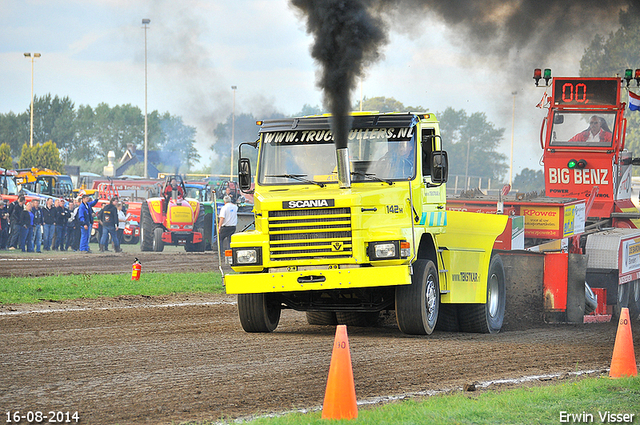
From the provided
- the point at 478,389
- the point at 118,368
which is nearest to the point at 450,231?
the point at 478,389

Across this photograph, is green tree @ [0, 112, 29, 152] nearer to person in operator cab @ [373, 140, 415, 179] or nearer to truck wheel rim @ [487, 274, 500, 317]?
truck wheel rim @ [487, 274, 500, 317]

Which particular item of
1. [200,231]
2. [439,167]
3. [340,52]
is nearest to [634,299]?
[439,167]

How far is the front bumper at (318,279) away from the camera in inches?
361

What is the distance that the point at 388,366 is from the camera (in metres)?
8.08

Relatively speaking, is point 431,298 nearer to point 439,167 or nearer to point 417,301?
point 417,301

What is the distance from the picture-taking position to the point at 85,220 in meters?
27.3

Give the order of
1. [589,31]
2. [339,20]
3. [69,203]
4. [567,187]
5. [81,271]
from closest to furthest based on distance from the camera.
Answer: [339,20] < [567,187] < [589,31] < [81,271] < [69,203]

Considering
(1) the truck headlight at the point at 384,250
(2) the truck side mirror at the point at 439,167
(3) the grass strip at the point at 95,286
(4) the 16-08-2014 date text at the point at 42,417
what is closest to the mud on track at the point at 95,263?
(3) the grass strip at the point at 95,286

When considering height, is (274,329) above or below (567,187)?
below

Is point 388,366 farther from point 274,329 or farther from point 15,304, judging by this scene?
point 15,304

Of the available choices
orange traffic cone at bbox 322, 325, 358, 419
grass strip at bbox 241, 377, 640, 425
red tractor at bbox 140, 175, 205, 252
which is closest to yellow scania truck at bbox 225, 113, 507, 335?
grass strip at bbox 241, 377, 640, 425

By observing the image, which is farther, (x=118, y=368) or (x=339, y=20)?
(x=339, y=20)

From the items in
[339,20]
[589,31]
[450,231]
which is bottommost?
[450,231]

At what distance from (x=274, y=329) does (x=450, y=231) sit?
9.24ft
